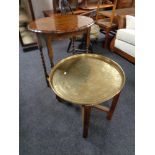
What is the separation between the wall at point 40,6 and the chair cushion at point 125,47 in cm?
154

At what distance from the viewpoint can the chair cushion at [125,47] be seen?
82.3 inches

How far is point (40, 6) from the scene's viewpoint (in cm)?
281

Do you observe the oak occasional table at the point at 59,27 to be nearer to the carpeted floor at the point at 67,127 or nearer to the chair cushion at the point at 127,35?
the carpeted floor at the point at 67,127

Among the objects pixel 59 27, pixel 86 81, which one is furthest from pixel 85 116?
pixel 59 27

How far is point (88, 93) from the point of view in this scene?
960 millimetres

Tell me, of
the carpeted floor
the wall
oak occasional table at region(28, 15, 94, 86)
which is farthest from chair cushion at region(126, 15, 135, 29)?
the wall

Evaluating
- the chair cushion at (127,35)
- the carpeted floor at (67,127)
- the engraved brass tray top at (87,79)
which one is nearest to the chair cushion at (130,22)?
the chair cushion at (127,35)

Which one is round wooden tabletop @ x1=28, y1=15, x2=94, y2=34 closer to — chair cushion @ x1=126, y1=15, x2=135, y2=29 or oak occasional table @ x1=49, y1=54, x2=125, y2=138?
oak occasional table @ x1=49, y1=54, x2=125, y2=138

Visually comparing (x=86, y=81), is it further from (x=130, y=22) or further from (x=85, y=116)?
(x=130, y=22)
